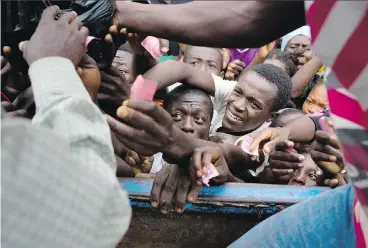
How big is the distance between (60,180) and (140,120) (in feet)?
1.72

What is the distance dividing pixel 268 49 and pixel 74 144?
304cm

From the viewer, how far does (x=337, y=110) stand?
0.96 metres

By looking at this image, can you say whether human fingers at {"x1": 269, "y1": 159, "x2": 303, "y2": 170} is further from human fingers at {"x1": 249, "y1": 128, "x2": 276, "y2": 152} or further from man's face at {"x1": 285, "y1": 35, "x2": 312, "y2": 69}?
man's face at {"x1": 285, "y1": 35, "x2": 312, "y2": 69}

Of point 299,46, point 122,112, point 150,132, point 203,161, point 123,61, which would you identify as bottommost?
point 299,46

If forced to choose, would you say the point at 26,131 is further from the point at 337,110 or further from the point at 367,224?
the point at 367,224

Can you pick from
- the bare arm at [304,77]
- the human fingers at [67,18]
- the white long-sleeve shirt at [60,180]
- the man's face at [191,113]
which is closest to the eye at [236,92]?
A: the man's face at [191,113]

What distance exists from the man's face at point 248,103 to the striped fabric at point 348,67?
1436 millimetres

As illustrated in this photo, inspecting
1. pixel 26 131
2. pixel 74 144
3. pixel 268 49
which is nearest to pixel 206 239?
pixel 74 144

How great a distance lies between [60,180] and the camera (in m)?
0.69

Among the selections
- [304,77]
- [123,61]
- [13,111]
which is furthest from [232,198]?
[304,77]

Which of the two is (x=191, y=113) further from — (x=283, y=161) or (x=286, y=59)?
(x=286, y=59)

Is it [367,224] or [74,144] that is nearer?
[74,144]

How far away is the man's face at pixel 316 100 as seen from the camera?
329cm

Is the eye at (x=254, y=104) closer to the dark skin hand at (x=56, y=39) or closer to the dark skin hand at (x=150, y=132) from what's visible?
the dark skin hand at (x=150, y=132)
